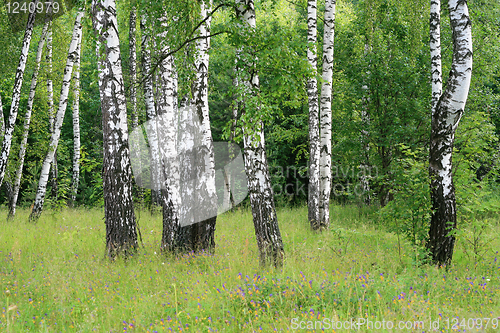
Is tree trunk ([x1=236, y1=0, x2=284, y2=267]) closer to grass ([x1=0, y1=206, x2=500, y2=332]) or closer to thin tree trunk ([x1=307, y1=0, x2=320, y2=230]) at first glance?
grass ([x1=0, y1=206, x2=500, y2=332])

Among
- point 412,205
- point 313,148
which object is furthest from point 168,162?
point 412,205

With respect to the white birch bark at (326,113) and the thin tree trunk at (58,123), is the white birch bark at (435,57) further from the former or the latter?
the thin tree trunk at (58,123)

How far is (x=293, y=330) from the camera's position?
356 centimetres

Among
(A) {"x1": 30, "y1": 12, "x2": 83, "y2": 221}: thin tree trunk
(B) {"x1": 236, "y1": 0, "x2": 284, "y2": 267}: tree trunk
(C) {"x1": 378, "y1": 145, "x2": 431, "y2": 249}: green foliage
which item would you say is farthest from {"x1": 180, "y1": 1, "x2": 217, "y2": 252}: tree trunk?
(A) {"x1": 30, "y1": 12, "x2": 83, "y2": 221}: thin tree trunk

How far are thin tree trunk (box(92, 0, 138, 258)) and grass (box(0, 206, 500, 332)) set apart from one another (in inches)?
19.8

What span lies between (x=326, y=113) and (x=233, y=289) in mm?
6159

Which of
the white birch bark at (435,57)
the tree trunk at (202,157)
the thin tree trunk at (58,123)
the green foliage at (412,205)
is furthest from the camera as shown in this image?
the thin tree trunk at (58,123)

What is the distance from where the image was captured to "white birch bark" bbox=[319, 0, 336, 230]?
9.55 meters

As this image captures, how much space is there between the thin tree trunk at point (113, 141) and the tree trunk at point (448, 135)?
5264mm

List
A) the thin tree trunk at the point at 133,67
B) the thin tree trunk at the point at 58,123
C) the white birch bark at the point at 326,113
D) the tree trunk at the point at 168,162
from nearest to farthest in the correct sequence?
1. the tree trunk at the point at 168,162
2. the white birch bark at the point at 326,113
3. the thin tree trunk at the point at 58,123
4. the thin tree trunk at the point at 133,67

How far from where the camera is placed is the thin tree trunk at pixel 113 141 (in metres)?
6.41

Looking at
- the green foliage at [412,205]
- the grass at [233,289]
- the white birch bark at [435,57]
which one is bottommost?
the grass at [233,289]

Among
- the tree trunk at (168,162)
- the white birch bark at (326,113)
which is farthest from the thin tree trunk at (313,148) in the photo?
the tree trunk at (168,162)

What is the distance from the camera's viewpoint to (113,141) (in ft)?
21.0
